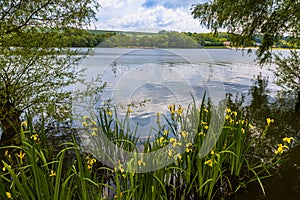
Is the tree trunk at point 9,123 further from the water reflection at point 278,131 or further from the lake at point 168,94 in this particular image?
the water reflection at point 278,131

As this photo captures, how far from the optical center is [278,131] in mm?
4762

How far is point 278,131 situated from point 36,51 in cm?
421

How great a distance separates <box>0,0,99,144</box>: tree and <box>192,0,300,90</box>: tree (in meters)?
4.05

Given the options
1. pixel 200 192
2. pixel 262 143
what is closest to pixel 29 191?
pixel 200 192

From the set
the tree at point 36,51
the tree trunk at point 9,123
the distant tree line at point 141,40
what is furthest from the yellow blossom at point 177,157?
the tree trunk at point 9,123

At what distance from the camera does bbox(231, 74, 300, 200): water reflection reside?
2.77 metres

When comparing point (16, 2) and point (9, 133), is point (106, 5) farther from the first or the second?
point (9, 133)

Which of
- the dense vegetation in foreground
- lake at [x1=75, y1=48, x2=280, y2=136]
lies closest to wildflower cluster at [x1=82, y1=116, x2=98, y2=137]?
the dense vegetation in foreground

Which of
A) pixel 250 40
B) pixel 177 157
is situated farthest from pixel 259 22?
pixel 177 157

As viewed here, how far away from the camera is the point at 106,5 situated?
385cm

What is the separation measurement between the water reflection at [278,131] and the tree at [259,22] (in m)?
0.75

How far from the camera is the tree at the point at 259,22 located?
6.34 m

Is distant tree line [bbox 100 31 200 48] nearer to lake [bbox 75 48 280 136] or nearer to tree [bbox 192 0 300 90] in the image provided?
lake [bbox 75 48 280 136]

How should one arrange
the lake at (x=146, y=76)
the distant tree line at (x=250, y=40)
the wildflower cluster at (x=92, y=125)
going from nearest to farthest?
the wildflower cluster at (x=92, y=125)
the lake at (x=146, y=76)
the distant tree line at (x=250, y=40)
